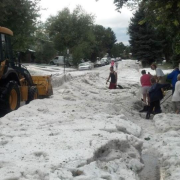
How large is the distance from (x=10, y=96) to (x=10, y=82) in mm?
430

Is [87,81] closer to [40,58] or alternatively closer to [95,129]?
[95,129]

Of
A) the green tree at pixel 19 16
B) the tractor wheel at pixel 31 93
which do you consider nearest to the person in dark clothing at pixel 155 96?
the tractor wheel at pixel 31 93

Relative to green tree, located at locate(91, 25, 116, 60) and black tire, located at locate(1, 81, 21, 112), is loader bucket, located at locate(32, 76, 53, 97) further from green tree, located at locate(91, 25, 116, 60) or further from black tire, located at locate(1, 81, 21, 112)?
green tree, located at locate(91, 25, 116, 60)

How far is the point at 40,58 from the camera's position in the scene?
214ft

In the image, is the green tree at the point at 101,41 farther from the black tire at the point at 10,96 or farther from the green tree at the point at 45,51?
the black tire at the point at 10,96

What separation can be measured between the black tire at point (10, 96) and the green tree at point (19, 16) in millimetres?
9175

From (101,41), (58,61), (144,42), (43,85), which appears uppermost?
(101,41)

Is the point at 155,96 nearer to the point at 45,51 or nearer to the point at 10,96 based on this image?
the point at 10,96

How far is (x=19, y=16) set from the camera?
23203 mm

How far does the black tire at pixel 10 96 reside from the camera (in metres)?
11.2

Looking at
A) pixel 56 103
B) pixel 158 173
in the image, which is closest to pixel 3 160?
pixel 158 173

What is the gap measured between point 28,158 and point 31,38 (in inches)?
923

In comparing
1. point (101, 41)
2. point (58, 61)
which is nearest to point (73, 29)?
point (58, 61)

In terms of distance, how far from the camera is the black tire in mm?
11234
